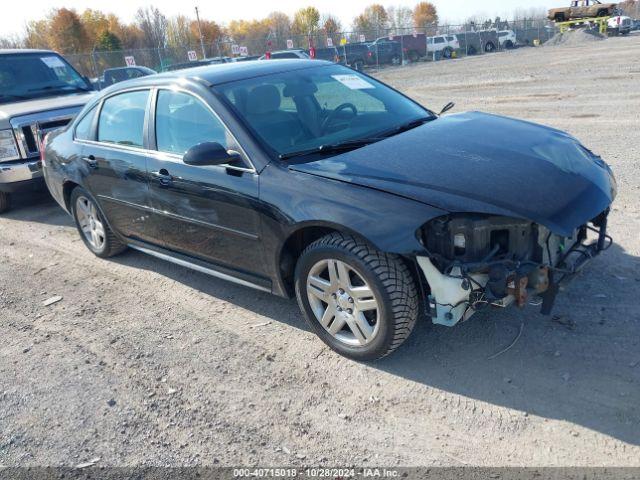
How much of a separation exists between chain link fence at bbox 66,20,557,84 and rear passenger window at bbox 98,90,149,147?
20662mm

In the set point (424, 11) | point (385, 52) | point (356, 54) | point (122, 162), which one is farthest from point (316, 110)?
point (424, 11)

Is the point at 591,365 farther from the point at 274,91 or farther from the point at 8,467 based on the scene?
the point at 8,467

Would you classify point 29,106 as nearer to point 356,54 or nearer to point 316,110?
point 316,110

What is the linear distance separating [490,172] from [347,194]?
83cm

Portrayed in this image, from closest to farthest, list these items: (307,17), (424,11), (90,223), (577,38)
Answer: (90,223) → (577,38) → (307,17) → (424,11)

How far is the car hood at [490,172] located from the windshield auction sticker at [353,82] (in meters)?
0.88

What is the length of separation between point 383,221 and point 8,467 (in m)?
2.36

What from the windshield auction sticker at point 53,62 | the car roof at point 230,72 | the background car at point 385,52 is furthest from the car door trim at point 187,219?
the background car at point 385,52

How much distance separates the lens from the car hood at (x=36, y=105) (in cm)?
749

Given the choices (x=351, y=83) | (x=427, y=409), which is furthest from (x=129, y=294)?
(x=427, y=409)

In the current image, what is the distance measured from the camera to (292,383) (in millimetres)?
3510

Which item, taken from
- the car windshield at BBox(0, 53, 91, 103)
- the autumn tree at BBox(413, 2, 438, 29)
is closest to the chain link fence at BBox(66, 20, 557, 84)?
the car windshield at BBox(0, 53, 91, 103)

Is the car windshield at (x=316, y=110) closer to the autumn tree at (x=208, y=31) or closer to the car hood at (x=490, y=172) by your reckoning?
the car hood at (x=490, y=172)

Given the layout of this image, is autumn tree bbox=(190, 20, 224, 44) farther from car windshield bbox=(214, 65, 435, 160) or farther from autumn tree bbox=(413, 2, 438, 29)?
car windshield bbox=(214, 65, 435, 160)
